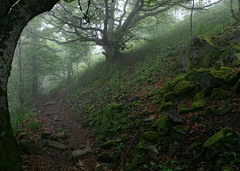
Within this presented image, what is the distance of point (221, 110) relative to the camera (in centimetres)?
446

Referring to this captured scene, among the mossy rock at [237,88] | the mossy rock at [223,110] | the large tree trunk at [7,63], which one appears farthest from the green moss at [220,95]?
the large tree trunk at [7,63]

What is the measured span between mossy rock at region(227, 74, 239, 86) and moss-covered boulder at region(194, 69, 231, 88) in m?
0.12

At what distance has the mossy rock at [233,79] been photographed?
5.27m

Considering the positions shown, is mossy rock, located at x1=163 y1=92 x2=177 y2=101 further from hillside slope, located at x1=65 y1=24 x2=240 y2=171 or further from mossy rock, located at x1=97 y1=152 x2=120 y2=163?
mossy rock, located at x1=97 y1=152 x2=120 y2=163

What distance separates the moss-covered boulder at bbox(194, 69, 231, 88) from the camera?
18.2 ft

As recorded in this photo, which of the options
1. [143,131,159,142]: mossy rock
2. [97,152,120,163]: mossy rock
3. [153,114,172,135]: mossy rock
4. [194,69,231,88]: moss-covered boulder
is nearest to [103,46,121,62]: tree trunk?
[194,69,231,88]: moss-covered boulder

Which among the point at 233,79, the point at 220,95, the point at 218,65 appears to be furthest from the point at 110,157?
the point at 218,65

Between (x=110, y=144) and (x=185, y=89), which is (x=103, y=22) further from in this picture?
(x=110, y=144)

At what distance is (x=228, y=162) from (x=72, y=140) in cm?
537

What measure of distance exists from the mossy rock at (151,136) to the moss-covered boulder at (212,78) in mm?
2439

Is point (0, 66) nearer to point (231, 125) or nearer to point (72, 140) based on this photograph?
point (72, 140)

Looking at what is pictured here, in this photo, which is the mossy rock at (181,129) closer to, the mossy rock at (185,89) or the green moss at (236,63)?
the mossy rock at (185,89)

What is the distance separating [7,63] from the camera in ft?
11.5

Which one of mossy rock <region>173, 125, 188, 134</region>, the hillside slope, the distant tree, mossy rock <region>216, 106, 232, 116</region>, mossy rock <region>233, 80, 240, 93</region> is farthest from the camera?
the distant tree
